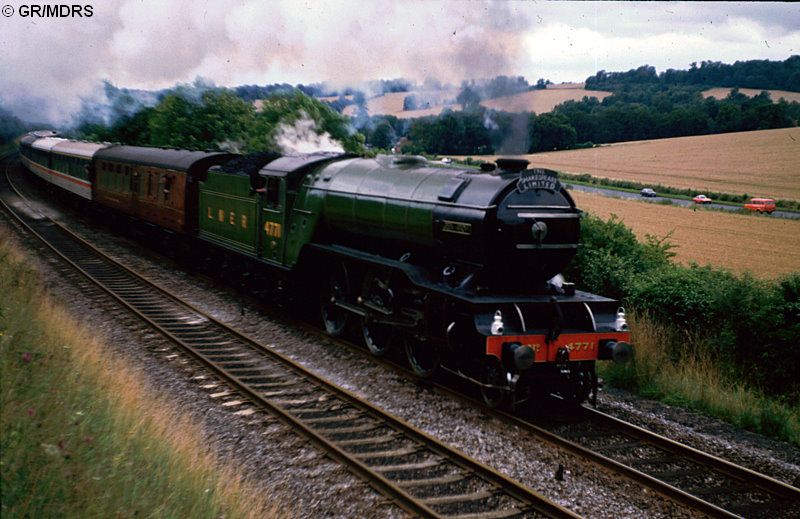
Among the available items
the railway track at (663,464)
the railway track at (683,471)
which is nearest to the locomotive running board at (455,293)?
the railway track at (663,464)

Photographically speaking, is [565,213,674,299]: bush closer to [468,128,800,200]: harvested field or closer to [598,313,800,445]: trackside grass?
[598,313,800,445]: trackside grass

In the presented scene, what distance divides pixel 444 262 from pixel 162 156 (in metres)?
13.0

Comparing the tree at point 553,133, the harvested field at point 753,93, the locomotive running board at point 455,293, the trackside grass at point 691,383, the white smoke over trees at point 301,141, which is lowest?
the trackside grass at point 691,383

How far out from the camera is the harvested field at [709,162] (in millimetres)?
26672

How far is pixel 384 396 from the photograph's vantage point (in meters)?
9.22

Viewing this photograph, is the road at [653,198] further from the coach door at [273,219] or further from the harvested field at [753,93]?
the coach door at [273,219]

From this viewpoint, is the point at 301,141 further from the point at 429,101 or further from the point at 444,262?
the point at 444,262

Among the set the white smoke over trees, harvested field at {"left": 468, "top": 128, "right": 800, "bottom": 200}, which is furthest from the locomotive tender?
harvested field at {"left": 468, "top": 128, "right": 800, "bottom": 200}

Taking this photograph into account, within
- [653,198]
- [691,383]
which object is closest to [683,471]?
[691,383]

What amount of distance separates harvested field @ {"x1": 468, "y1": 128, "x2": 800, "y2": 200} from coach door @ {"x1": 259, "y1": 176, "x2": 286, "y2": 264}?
16.2 meters

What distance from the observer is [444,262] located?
952 centimetres

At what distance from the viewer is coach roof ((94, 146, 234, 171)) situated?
681 inches

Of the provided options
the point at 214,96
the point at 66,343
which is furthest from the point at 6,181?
the point at 66,343

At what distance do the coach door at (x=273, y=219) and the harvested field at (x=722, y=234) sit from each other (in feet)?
29.0
